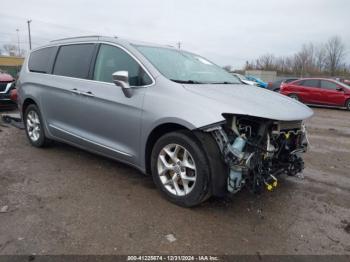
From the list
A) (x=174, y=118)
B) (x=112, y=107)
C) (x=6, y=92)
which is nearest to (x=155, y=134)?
(x=174, y=118)

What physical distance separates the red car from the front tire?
42.8 ft

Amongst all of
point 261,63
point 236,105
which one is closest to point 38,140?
point 236,105

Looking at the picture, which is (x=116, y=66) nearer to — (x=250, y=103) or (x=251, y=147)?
(x=250, y=103)

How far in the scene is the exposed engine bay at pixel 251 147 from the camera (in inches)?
119

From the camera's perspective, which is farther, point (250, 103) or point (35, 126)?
point (35, 126)

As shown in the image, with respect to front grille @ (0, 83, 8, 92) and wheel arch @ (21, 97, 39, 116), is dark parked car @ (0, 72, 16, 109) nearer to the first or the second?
front grille @ (0, 83, 8, 92)

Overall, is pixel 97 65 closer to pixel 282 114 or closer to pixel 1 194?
pixel 1 194

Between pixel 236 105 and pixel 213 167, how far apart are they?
66cm

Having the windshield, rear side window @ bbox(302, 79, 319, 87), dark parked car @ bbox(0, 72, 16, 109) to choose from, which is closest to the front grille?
dark parked car @ bbox(0, 72, 16, 109)

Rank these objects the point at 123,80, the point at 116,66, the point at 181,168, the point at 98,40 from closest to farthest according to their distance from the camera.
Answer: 1. the point at 181,168
2. the point at 123,80
3. the point at 116,66
4. the point at 98,40

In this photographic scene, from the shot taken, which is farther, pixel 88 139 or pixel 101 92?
pixel 88 139

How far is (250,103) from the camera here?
3.21 metres

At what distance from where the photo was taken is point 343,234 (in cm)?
299

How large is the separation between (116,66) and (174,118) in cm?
128
